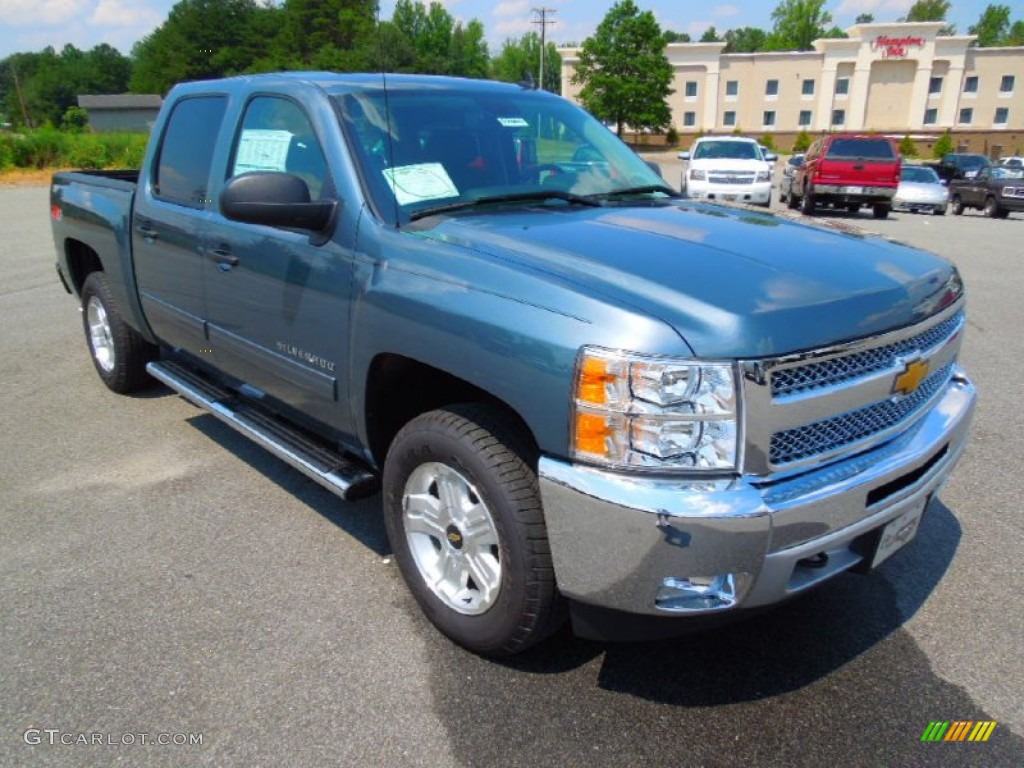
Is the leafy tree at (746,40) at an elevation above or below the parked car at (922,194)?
above

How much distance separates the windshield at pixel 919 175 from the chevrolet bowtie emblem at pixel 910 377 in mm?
22437

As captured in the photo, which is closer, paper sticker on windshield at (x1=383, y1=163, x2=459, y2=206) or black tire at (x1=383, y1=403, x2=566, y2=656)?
black tire at (x1=383, y1=403, x2=566, y2=656)

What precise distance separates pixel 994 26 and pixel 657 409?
142497 mm

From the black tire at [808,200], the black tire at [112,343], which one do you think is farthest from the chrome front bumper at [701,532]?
the black tire at [808,200]

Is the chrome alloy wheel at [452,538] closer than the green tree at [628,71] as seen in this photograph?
Yes

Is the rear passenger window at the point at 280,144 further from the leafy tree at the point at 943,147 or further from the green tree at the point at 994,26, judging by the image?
the green tree at the point at 994,26

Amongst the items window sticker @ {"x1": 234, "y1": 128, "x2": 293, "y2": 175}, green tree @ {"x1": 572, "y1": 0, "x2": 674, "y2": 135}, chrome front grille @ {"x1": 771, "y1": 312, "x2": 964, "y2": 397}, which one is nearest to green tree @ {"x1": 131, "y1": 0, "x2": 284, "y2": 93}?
green tree @ {"x1": 572, "y1": 0, "x2": 674, "y2": 135}

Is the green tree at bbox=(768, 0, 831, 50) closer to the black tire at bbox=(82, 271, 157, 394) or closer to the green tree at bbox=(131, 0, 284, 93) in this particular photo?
the green tree at bbox=(131, 0, 284, 93)

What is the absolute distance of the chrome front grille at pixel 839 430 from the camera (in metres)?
2.23

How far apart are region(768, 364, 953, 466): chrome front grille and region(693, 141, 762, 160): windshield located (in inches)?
657

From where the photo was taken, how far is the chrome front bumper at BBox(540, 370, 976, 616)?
2070 millimetres

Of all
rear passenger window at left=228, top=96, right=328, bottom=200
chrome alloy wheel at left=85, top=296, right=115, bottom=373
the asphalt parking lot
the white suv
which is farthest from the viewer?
the white suv

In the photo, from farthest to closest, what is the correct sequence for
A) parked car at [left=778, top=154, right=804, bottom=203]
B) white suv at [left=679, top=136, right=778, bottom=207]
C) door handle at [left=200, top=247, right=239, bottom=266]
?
1. parked car at [left=778, top=154, right=804, bottom=203]
2. white suv at [left=679, top=136, right=778, bottom=207]
3. door handle at [left=200, top=247, right=239, bottom=266]

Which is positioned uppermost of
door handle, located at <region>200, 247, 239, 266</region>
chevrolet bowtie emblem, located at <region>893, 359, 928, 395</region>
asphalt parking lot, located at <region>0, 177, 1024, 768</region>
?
door handle, located at <region>200, 247, 239, 266</region>
